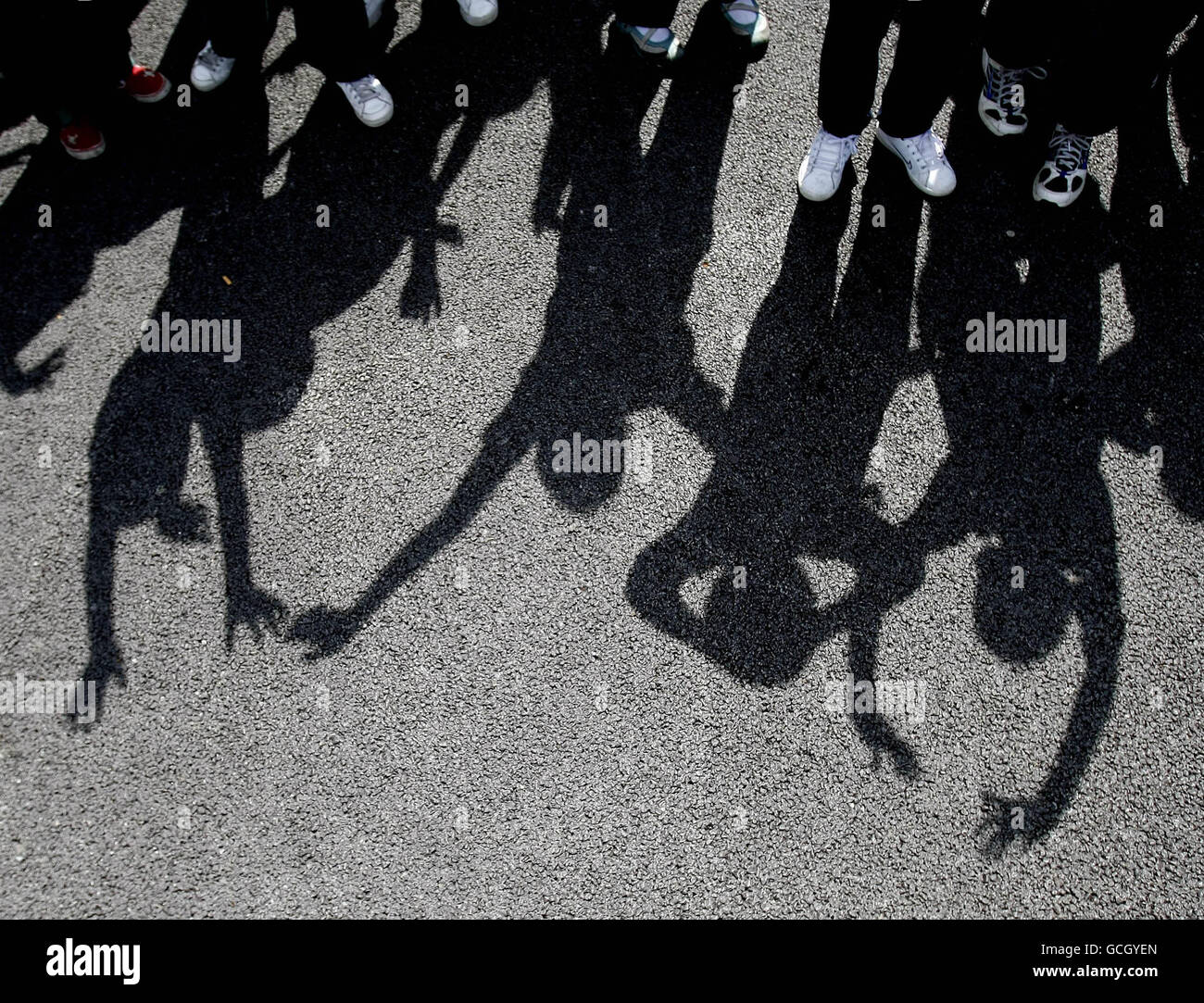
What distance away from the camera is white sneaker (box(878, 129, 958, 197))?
3.82 meters

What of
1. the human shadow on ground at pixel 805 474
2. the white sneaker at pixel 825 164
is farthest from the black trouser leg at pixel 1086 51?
the white sneaker at pixel 825 164

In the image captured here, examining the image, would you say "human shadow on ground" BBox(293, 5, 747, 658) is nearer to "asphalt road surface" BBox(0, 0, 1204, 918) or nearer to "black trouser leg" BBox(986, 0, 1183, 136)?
"asphalt road surface" BBox(0, 0, 1204, 918)

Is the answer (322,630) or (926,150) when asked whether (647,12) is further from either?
(322,630)

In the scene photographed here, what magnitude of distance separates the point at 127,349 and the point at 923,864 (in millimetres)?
3753

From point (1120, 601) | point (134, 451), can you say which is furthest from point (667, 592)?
point (134, 451)

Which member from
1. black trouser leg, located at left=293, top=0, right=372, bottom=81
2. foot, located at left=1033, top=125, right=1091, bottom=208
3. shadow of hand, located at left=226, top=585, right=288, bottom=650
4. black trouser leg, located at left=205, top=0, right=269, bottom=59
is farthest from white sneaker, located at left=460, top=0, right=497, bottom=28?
shadow of hand, located at left=226, top=585, right=288, bottom=650

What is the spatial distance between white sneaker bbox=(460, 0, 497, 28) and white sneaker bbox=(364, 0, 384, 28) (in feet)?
1.27

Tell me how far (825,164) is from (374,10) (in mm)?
2249

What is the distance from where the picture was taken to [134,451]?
355 centimetres

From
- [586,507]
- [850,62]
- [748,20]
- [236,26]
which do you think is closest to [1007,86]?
[850,62]

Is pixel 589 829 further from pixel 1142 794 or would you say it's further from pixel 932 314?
pixel 932 314

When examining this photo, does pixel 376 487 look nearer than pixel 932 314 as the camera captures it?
Yes

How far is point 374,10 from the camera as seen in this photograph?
4.14 metres

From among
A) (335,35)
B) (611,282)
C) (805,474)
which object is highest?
(335,35)
